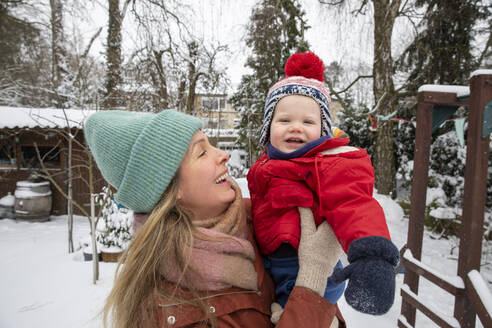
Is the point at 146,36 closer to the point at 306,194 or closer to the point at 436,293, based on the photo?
the point at 306,194

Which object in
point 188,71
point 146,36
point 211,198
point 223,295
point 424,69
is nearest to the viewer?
point 223,295

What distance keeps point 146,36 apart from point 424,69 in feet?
24.0

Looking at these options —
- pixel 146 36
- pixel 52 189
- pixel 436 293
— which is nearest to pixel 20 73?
pixel 52 189

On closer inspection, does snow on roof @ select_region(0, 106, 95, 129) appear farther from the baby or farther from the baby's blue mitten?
the baby's blue mitten

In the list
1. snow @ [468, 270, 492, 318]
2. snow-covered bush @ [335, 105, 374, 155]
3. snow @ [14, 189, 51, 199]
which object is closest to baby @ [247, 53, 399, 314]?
snow @ [468, 270, 492, 318]

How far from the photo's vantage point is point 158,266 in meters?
1.11

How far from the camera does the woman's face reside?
114 cm

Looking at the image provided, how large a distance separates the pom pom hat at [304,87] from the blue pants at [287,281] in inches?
26.8

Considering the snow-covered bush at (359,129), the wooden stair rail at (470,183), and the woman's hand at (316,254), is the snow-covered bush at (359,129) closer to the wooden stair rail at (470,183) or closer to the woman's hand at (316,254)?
the wooden stair rail at (470,183)

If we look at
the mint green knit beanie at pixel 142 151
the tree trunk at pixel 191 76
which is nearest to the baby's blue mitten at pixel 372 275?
the mint green knit beanie at pixel 142 151

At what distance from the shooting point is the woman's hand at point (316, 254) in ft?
3.24

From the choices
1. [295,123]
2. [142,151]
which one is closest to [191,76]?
[295,123]

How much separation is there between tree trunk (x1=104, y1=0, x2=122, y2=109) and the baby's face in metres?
5.71

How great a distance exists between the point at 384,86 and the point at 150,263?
8.02m
